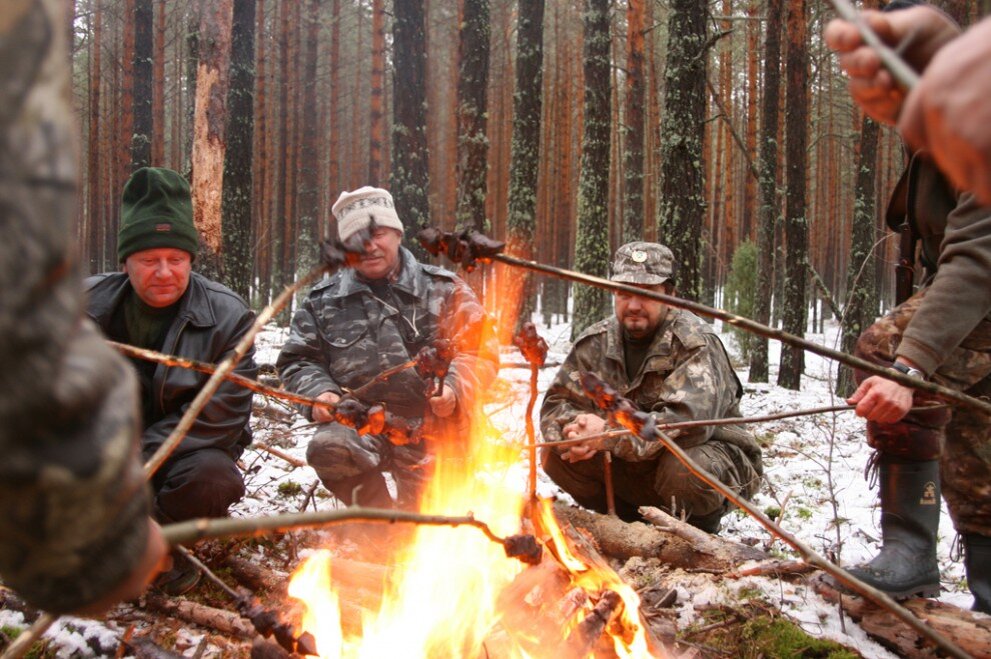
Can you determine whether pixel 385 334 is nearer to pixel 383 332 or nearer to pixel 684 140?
pixel 383 332

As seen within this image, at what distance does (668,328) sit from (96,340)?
349 centimetres

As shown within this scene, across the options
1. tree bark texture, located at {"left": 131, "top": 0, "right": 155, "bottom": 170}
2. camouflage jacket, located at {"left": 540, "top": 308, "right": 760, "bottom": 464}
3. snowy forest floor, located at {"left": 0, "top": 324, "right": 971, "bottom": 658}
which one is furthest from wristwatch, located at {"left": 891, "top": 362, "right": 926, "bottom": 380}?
tree bark texture, located at {"left": 131, "top": 0, "right": 155, "bottom": 170}

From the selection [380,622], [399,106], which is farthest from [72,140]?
[399,106]

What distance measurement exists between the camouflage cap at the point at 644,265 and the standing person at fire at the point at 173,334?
82.8 inches

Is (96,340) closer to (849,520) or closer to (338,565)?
(338,565)

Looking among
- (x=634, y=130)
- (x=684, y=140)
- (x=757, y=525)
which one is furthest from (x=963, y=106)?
(x=634, y=130)

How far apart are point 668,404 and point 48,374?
3.28 metres

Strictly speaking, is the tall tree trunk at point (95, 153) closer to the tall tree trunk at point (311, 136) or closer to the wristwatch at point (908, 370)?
the tall tree trunk at point (311, 136)

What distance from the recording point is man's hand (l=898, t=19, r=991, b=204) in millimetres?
664

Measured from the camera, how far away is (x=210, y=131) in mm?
7277

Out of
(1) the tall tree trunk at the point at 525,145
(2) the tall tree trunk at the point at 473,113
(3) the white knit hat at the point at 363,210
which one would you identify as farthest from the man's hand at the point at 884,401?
(1) the tall tree trunk at the point at 525,145

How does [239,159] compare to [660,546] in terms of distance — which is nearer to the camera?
[660,546]

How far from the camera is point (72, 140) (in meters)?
0.65

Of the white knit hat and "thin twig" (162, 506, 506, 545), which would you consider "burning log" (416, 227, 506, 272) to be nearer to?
"thin twig" (162, 506, 506, 545)
